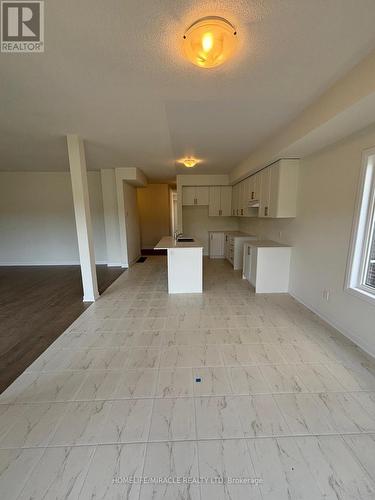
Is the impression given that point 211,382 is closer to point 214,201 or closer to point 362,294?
point 362,294

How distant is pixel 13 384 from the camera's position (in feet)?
5.84

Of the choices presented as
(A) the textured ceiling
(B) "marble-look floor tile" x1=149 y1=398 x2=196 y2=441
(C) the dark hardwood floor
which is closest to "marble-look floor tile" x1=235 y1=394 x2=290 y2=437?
(B) "marble-look floor tile" x1=149 y1=398 x2=196 y2=441

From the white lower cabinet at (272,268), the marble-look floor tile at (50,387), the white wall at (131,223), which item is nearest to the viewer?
the marble-look floor tile at (50,387)

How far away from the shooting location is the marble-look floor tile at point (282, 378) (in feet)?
5.57

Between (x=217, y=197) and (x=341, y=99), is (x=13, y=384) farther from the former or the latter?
(x=217, y=197)

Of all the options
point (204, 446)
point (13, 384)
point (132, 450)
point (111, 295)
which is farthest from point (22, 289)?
point (204, 446)

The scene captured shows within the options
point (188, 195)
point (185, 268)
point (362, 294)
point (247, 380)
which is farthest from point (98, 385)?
point (188, 195)

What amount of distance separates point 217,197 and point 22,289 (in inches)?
214

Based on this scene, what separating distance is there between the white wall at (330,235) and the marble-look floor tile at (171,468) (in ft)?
6.89

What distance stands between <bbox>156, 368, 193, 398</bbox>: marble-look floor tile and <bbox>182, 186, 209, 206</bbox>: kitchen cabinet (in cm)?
513

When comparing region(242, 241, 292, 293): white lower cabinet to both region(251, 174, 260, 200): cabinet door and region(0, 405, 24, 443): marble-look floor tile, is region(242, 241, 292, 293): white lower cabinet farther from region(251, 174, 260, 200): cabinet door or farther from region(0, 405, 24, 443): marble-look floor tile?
region(0, 405, 24, 443): marble-look floor tile

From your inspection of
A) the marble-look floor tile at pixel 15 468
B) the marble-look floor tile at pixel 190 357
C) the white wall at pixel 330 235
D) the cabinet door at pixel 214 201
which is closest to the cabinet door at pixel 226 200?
the cabinet door at pixel 214 201

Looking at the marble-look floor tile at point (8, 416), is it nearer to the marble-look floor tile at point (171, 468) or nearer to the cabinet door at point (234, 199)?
the marble-look floor tile at point (171, 468)

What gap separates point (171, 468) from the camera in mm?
1168
